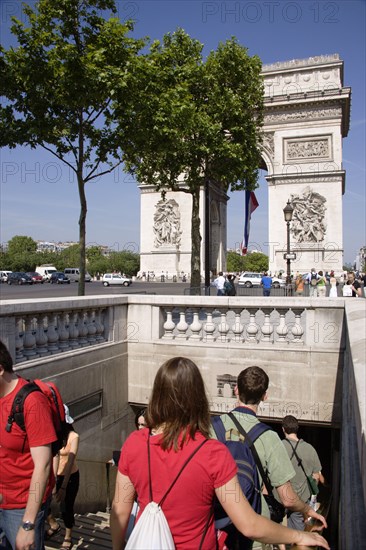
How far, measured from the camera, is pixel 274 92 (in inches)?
1480

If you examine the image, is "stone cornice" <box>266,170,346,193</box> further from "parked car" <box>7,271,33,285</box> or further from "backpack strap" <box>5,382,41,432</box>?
"backpack strap" <box>5,382,41,432</box>

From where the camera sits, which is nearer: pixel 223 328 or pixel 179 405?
pixel 179 405

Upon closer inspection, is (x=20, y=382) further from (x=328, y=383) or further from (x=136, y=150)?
(x=136, y=150)

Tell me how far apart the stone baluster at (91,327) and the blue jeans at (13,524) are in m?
4.05

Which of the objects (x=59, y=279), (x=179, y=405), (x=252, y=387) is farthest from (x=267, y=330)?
(x=59, y=279)

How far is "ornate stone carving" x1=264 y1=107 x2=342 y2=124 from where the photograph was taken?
3547 cm

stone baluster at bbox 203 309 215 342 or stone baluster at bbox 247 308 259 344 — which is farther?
stone baluster at bbox 203 309 215 342

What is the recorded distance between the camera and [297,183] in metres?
35.8

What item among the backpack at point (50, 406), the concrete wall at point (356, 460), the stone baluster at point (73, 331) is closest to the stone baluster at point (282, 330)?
the stone baluster at point (73, 331)

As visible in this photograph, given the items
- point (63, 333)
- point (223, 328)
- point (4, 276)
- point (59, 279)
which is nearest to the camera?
point (63, 333)

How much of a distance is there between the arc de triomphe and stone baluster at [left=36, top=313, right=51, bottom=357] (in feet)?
98.8

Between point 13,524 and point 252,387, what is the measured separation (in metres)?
1.64

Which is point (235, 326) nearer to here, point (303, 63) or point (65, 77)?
point (65, 77)

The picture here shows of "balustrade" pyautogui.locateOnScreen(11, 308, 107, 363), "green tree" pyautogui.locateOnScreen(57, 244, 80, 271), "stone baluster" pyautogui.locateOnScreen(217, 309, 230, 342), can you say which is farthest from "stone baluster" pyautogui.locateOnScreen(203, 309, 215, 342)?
"green tree" pyautogui.locateOnScreen(57, 244, 80, 271)
